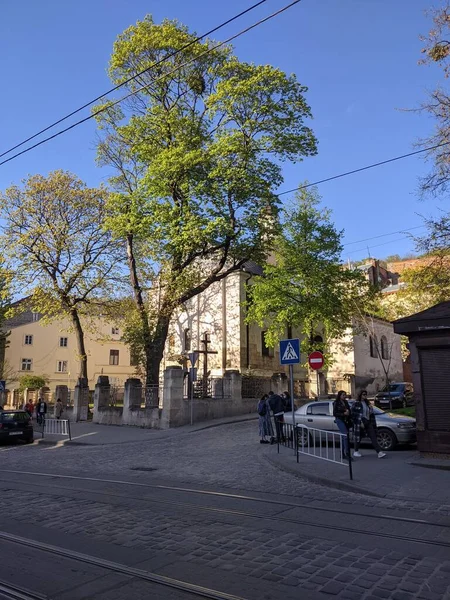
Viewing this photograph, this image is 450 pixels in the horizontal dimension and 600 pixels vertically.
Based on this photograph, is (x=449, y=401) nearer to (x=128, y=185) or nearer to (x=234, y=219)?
(x=234, y=219)

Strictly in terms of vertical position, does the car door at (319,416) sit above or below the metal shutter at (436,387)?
below

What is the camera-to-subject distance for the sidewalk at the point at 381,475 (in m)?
8.65

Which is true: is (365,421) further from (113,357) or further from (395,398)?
(113,357)

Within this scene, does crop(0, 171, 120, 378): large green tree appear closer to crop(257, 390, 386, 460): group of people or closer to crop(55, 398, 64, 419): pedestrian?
crop(55, 398, 64, 419): pedestrian

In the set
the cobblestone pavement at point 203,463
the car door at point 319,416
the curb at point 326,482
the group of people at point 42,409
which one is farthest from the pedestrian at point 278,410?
the group of people at point 42,409

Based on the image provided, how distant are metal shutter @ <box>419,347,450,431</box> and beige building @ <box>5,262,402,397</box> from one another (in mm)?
19136

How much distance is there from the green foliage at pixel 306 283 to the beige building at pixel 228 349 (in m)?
4.16

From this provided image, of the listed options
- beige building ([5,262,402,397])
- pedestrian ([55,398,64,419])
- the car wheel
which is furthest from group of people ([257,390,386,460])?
pedestrian ([55,398,64,419])

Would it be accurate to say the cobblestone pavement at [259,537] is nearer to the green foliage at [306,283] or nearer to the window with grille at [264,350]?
the green foliage at [306,283]

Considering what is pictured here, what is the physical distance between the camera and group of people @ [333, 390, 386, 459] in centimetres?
1199

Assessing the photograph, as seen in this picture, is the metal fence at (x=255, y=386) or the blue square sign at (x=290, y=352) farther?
the metal fence at (x=255, y=386)

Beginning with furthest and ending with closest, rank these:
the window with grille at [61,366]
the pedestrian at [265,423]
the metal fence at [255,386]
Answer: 1. the window with grille at [61,366]
2. the metal fence at [255,386]
3. the pedestrian at [265,423]

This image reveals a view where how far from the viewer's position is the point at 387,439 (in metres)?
14.3

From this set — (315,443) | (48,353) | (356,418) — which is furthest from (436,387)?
(48,353)
